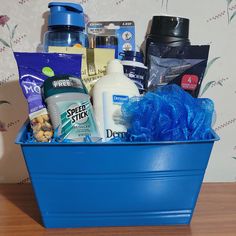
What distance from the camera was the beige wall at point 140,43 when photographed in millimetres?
752

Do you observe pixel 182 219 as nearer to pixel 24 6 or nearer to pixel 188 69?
pixel 188 69

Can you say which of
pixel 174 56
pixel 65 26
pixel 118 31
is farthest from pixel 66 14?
pixel 174 56

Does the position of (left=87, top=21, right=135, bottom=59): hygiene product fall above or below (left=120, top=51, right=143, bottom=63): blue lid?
above

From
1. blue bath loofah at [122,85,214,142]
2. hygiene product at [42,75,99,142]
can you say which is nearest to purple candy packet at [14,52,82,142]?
hygiene product at [42,75,99,142]

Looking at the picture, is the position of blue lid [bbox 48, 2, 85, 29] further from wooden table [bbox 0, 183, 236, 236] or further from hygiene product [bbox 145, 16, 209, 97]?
wooden table [bbox 0, 183, 236, 236]

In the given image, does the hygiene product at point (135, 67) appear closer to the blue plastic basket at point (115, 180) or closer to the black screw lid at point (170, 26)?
the black screw lid at point (170, 26)

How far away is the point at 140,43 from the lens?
77 centimetres

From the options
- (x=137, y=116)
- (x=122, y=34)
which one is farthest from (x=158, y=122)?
(x=122, y=34)

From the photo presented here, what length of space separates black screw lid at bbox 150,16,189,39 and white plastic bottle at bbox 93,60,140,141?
145 millimetres

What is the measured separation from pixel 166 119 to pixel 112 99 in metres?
0.10

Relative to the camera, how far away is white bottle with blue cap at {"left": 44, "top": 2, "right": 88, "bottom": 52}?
2.18 feet

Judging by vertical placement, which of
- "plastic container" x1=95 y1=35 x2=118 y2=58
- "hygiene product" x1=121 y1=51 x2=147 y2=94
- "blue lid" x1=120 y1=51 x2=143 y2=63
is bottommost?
"hygiene product" x1=121 y1=51 x2=147 y2=94

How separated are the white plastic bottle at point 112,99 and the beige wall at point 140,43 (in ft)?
0.63

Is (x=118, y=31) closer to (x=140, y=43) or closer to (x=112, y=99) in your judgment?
(x=140, y=43)
